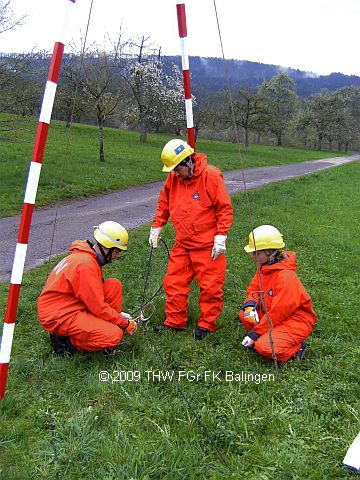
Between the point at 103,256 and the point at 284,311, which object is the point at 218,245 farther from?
the point at 103,256

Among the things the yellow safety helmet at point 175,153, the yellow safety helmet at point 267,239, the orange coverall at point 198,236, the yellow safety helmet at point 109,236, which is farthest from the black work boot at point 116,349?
the yellow safety helmet at point 175,153

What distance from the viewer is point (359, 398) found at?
3.89 metres

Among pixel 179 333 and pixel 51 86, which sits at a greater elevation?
pixel 51 86

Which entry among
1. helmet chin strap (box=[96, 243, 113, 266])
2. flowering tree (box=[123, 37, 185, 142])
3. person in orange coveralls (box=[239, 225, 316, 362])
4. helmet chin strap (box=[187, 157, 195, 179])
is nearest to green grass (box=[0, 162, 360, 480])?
person in orange coveralls (box=[239, 225, 316, 362])

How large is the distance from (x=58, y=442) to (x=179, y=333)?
2.12 m

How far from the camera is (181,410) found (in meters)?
3.63

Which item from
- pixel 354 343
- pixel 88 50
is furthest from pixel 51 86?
pixel 88 50

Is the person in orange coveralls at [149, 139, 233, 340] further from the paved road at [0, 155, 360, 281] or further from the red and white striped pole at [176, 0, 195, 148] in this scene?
the paved road at [0, 155, 360, 281]

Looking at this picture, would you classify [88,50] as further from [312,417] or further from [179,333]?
[312,417]

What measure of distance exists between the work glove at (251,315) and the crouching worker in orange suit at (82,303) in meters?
1.33

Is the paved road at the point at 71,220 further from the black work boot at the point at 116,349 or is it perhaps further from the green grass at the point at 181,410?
the green grass at the point at 181,410

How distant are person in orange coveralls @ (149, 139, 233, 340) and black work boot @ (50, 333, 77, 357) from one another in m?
1.15

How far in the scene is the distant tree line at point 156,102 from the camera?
516 inches

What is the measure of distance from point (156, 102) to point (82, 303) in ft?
103
